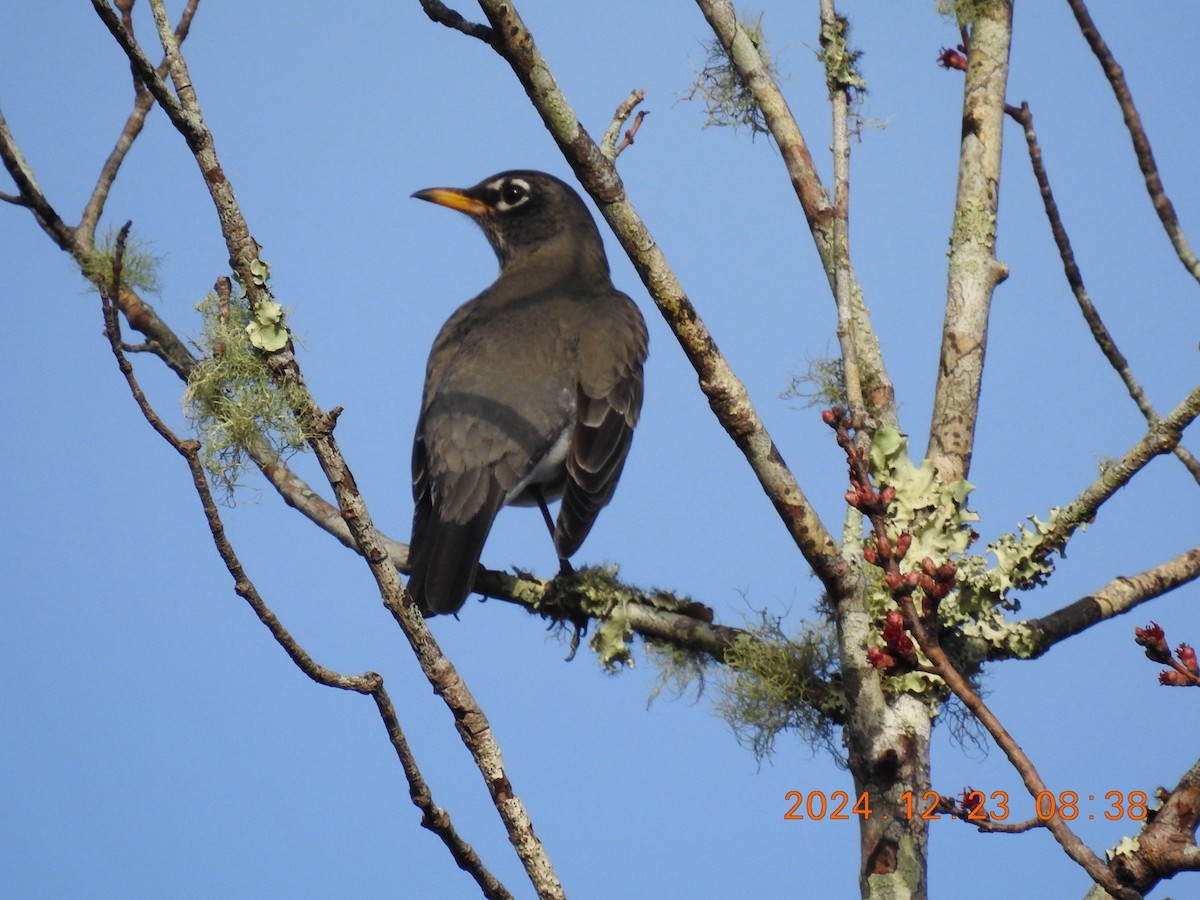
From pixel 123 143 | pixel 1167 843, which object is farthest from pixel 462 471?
pixel 1167 843

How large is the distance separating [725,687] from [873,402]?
33.6 inches

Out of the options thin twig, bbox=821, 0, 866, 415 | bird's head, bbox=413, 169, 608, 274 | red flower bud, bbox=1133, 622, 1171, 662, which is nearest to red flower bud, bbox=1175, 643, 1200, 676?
red flower bud, bbox=1133, 622, 1171, 662

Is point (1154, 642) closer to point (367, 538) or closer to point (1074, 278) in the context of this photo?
point (367, 538)

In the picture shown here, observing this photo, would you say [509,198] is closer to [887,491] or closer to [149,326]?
[149,326]

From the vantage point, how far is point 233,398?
9.59ft

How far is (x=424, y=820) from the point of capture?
230 centimetres

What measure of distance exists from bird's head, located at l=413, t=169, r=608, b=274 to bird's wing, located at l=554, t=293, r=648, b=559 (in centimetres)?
77

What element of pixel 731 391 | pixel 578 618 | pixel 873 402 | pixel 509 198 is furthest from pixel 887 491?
pixel 509 198

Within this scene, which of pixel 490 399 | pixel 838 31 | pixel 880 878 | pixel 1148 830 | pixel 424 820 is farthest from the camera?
pixel 490 399

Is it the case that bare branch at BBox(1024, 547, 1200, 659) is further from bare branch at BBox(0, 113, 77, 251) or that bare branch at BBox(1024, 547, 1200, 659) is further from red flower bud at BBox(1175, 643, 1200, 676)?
bare branch at BBox(0, 113, 77, 251)

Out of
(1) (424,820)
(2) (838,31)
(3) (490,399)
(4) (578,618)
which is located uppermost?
(2) (838,31)

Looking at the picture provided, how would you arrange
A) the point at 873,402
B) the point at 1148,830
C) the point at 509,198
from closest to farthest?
1. the point at 1148,830
2. the point at 873,402
3. the point at 509,198

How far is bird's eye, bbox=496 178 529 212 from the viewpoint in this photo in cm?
635

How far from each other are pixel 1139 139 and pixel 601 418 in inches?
79.7
